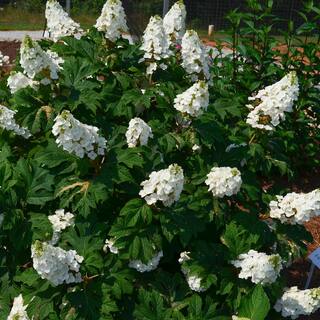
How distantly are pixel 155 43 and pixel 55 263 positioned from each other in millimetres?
1476

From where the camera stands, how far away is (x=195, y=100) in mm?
2912

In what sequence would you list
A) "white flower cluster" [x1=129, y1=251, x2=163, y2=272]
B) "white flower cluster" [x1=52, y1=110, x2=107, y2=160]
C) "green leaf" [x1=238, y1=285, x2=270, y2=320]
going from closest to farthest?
"white flower cluster" [x1=52, y1=110, x2=107, y2=160] < "green leaf" [x1=238, y1=285, x2=270, y2=320] < "white flower cluster" [x1=129, y1=251, x2=163, y2=272]

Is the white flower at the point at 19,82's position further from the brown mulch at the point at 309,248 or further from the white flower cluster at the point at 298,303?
the brown mulch at the point at 309,248

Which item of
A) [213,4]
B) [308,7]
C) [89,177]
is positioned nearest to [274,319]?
[89,177]

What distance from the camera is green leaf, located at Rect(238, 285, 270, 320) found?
8.68ft

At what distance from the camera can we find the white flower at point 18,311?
2.82 meters

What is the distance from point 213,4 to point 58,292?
54.3 ft

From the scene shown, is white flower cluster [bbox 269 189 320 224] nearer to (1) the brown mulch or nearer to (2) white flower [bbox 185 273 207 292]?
(2) white flower [bbox 185 273 207 292]

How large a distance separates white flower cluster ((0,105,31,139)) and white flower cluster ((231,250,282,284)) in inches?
55.8

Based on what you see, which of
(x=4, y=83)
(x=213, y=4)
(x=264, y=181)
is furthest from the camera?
(x=213, y=4)

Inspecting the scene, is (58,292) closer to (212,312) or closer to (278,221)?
(212,312)

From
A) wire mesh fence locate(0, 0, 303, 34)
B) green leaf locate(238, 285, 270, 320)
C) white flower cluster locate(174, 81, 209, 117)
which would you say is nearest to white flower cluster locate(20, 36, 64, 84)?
white flower cluster locate(174, 81, 209, 117)

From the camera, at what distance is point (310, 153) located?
6379 mm

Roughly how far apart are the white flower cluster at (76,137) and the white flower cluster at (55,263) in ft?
1.53
